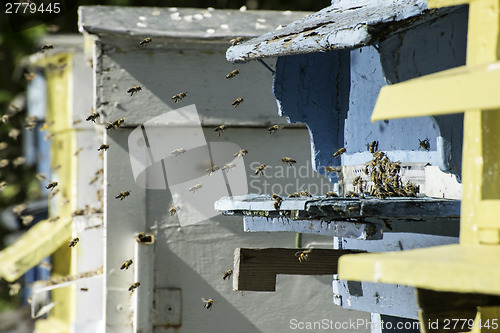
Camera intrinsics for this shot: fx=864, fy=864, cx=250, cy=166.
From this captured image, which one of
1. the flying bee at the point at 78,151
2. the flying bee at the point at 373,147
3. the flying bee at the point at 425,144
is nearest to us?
the flying bee at the point at 425,144

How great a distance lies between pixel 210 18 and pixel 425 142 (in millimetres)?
3083

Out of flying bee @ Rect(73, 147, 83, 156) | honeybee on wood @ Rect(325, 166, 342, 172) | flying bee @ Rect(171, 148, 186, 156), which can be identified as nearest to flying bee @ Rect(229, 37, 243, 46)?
flying bee @ Rect(171, 148, 186, 156)

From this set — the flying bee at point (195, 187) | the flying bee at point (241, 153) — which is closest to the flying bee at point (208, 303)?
the flying bee at point (195, 187)

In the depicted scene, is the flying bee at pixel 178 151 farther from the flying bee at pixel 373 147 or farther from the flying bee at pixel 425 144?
the flying bee at pixel 425 144

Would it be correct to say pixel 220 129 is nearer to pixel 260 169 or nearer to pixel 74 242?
pixel 260 169

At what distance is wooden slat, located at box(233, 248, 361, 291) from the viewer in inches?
163

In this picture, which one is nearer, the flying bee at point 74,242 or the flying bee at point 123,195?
the flying bee at point 123,195

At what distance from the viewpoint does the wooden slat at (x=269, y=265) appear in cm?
415

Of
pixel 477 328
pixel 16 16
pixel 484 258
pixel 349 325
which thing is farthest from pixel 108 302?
pixel 16 16

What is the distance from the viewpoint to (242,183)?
6586 millimetres

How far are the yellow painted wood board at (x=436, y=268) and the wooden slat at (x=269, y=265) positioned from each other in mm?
1518

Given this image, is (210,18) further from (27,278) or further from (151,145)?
(27,278)

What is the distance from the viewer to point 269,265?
420 cm

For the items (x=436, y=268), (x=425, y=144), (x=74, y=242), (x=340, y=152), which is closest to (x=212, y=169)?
(x=74, y=242)
